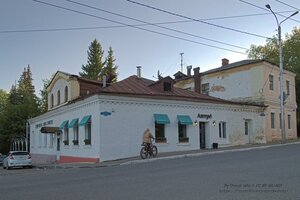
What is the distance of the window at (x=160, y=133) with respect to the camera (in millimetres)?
28772

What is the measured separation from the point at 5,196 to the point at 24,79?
329ft

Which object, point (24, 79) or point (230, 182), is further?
point (24, 79)

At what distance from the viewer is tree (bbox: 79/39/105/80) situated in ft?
252

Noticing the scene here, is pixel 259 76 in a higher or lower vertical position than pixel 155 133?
higher

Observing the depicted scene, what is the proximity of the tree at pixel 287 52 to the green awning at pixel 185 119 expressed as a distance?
75.2ft

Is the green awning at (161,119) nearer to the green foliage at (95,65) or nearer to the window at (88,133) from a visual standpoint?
the window at (88,133)

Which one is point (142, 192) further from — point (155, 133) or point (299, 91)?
point (299, 91)

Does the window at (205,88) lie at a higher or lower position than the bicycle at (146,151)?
higher

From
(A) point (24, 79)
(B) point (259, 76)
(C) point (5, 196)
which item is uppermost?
(A) point (24, 79)

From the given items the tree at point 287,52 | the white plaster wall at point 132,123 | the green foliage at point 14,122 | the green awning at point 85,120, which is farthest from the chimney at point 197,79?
the green foliage at point 14,122

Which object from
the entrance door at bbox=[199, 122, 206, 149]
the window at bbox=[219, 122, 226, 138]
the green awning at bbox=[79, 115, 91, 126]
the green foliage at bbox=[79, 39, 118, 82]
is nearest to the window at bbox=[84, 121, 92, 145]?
the green awning at bbox=[79, 115, 91, 126]

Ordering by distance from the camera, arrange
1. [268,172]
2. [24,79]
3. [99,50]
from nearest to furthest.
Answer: [268,172] → [99,50] → [24,79]

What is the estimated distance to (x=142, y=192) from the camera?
10.3 meters

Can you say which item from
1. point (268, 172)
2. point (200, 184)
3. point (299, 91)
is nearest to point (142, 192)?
point (200, 184)
